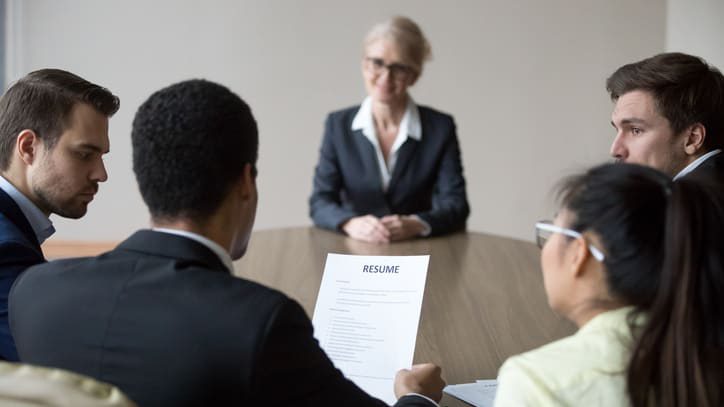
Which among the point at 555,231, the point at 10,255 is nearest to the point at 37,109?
the point at 10,255

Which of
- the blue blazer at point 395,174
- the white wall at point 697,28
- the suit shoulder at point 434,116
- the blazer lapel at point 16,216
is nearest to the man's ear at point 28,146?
the blazer lapel at point 16,216

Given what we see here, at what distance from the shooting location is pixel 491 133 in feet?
18.0

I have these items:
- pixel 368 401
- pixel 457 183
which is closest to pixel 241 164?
pixel 368 401

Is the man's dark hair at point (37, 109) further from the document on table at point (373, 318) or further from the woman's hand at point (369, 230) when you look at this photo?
the woman's hand at point (369, 230)

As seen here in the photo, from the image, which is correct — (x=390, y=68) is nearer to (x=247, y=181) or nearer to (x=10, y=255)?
(x=10, y=255)

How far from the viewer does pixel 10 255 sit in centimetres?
181

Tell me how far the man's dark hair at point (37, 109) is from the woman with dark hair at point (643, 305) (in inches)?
50.7

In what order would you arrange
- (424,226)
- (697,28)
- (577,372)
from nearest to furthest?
1. (577,372)
2. (424,226)
3. (697,28)

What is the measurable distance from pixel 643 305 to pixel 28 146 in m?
1.44

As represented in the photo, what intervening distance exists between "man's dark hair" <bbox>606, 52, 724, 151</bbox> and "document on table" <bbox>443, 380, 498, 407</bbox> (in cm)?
97

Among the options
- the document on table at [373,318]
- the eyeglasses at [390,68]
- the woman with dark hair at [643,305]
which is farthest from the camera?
the eyeglasses at [390,68]

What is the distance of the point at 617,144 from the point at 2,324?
5.34 ft

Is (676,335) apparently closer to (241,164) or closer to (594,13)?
(241,164)

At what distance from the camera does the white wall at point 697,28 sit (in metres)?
4.66
